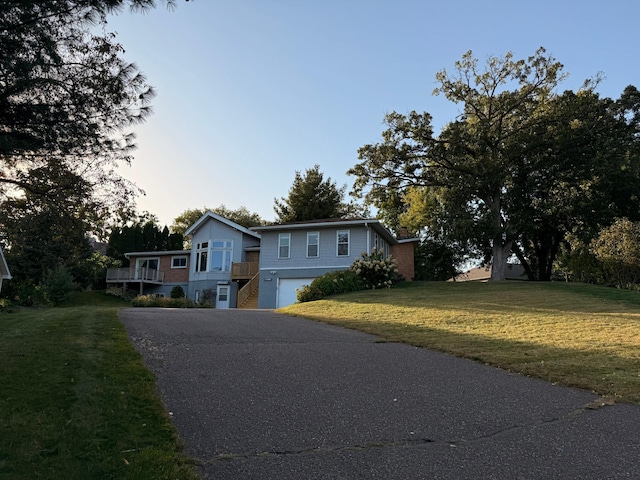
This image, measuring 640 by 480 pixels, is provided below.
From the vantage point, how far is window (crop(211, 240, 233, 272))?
2922 cm

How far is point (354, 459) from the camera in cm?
358

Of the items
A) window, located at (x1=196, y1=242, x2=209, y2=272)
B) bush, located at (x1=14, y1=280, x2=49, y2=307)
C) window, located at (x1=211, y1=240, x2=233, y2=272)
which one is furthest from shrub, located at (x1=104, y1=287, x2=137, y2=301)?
bush, located at (x1=14, y1=280, x2=49, y2=307)

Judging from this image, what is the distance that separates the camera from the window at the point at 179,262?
110 ft

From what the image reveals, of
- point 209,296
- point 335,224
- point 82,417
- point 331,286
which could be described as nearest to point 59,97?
Answer: point 82,417

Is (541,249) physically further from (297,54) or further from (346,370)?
(346,370)

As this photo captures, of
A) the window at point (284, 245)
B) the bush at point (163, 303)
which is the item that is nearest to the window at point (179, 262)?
the bush at point (163, 303)

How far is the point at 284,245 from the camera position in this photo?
2611cm

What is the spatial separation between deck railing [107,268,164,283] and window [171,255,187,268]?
3.58ft

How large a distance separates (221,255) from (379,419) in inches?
1015

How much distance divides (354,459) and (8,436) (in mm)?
2660

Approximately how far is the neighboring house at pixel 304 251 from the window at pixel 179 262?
9.51 m

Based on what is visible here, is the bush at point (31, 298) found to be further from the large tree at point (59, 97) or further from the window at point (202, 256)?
the large tree at point (59, 97)

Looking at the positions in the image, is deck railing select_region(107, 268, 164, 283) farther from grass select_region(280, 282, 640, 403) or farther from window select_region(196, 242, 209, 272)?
grass select_region(280, 282, 640, 403)

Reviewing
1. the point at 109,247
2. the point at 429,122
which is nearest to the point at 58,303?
the point at 109,247
